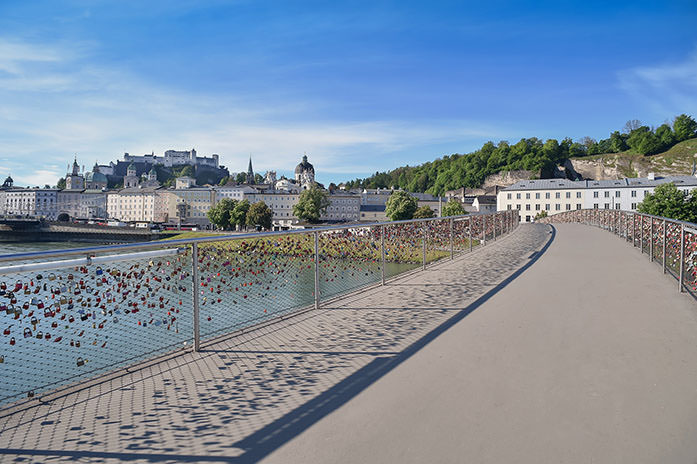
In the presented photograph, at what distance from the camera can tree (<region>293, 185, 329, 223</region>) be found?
100000 mm

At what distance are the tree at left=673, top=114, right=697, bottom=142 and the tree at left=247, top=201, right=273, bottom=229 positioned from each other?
4384 inches

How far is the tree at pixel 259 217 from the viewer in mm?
83625

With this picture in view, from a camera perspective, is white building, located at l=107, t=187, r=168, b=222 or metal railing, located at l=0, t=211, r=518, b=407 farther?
white building, located at l=107, t=187, r=168, b=222

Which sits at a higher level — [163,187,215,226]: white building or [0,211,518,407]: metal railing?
[163,187,215,226]: white building

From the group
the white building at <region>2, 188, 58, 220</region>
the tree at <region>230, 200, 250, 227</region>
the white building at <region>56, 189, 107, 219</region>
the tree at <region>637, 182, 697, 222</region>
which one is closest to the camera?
the tree at <region>637, 182, 697, 222</region>

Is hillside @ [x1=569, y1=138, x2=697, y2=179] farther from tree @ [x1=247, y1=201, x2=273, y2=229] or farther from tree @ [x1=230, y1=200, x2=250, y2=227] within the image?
tree @ [x1=230, y1=200, x2=250, y2=227]

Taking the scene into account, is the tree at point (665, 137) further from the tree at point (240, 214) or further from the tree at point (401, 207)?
the tree at point (240, 214)

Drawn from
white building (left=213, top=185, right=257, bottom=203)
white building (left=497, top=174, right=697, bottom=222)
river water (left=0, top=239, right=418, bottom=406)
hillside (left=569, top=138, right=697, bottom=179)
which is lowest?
river water (left=0, top=239, right=418, bottom=406)

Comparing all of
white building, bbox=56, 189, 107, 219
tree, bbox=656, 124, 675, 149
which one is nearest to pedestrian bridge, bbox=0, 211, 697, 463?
tree, bbox=656, 124, 675, 149

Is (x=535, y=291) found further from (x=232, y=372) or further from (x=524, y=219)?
(x=524, y=219)

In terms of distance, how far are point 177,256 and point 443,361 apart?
9.04 feet

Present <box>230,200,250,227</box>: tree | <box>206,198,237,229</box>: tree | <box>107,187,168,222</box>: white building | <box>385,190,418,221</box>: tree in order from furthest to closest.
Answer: <box>107,187,168,222</box>: white building, <box>206,198,237,229</box>: tree, <box>230,200,250,227</box>: tree, <box>385,190,418,221</box>: tree

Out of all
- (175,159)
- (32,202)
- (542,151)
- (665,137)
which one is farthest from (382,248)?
(175,159)

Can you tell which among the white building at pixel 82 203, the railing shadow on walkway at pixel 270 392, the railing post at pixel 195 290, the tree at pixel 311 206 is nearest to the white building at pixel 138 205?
the white building at pixel 82 203
